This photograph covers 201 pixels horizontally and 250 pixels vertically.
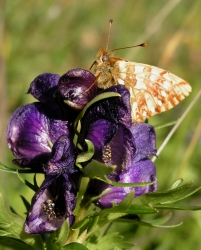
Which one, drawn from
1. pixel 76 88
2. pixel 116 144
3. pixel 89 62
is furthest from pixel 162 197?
pixel 89 62

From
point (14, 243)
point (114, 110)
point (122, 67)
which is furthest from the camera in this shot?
point (122, 67)

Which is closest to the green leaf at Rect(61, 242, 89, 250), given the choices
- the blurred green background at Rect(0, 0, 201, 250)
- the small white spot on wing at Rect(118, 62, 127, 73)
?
the small white spot on wing at Rect(118, 62, 127, 73)

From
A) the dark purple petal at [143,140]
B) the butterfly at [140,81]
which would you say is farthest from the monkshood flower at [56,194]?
the butterfly at [140,81]

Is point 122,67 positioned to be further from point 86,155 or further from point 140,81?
point 86,155

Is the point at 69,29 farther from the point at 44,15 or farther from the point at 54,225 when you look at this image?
the point at 54,225

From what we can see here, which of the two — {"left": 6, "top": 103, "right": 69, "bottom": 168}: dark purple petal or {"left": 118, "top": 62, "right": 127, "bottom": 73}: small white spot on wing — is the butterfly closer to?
{"left": 118, "top": 62, "right": 127, "bottom": 73}: small white spot on wing

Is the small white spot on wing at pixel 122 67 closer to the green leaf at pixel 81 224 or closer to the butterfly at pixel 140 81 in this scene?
the butterfly at pixel 140 81
